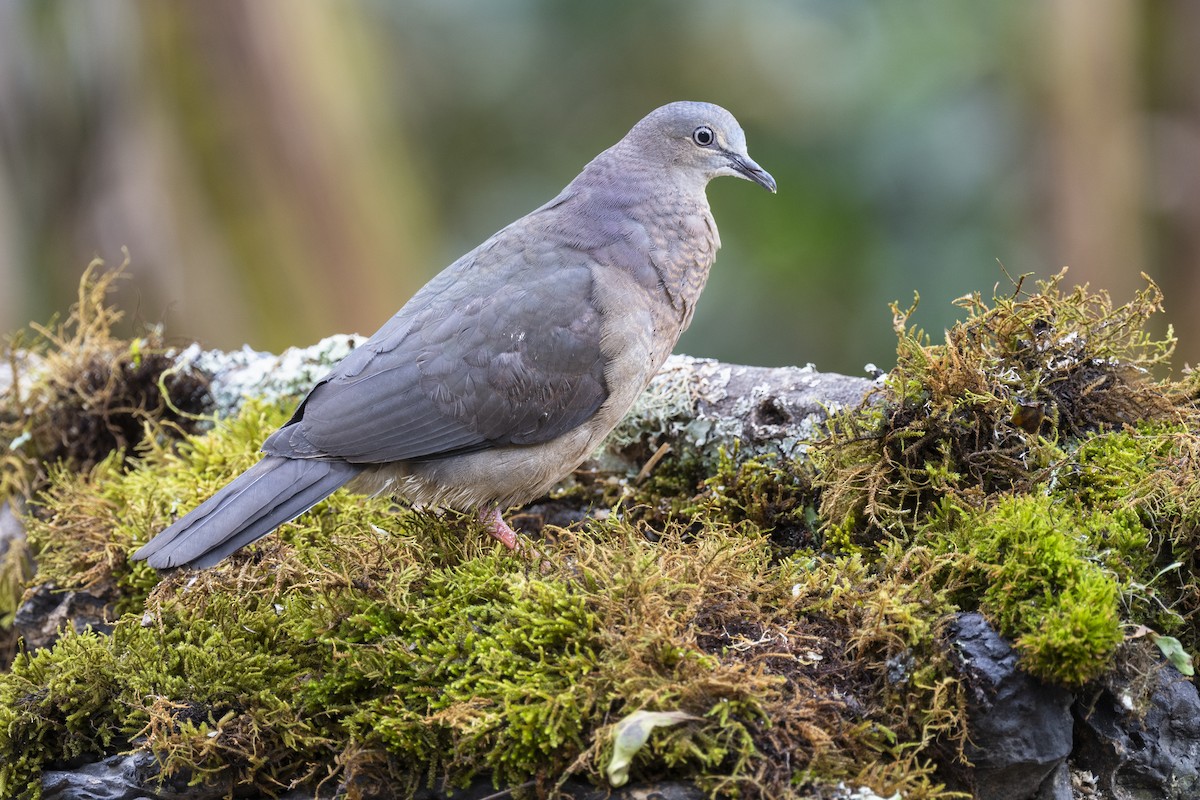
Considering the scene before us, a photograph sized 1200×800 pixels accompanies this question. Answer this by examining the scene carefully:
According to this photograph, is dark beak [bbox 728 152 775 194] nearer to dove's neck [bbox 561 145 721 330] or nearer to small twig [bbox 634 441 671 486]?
dove's neck [bbox 561 145 721 330]

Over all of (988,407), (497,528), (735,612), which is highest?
(988,407)

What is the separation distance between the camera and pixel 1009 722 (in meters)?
2.42

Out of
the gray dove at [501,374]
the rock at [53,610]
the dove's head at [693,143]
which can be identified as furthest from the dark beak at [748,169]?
the rock at [53,610]

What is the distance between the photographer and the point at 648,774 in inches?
90.6

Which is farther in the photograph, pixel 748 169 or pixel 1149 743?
pixel 748 169

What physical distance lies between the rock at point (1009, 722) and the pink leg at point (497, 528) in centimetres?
141

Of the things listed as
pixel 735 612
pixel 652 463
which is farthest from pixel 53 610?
pixel 735 612

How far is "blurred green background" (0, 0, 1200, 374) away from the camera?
618cm

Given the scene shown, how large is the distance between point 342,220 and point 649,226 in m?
3.25

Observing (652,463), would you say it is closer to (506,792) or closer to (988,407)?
(988,407)

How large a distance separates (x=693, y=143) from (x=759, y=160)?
12.7 feet

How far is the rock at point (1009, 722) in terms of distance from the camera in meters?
2.42

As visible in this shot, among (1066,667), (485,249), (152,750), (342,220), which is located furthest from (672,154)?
(342,220)

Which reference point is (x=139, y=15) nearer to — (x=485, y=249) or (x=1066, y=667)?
(x=485, y=249)
